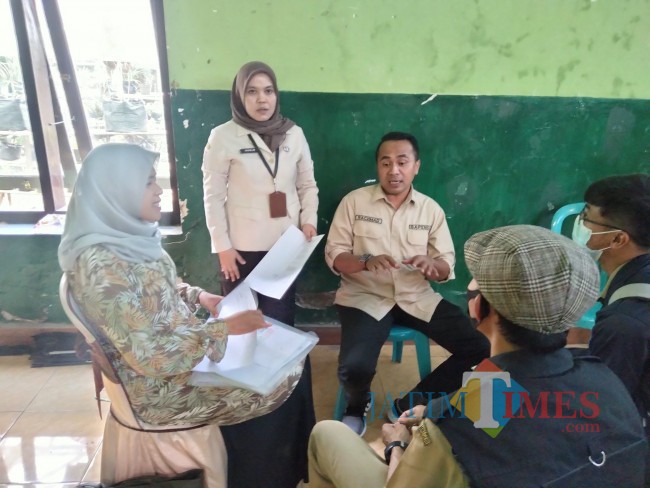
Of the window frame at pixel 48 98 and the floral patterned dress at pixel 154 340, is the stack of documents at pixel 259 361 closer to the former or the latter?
the floral patterned dress at pixel 154 340

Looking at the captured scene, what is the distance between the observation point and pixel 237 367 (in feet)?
4.27

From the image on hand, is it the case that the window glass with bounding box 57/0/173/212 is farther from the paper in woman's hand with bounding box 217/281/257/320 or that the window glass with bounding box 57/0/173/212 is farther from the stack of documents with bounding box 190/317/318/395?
the stack of documents with bounding box 190/317/318/395

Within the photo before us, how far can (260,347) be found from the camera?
141cm

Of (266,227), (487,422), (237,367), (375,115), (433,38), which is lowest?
(237,367)

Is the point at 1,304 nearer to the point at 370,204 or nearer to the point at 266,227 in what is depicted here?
the point at 266,227

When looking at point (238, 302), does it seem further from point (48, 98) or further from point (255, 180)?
point (48, 98)

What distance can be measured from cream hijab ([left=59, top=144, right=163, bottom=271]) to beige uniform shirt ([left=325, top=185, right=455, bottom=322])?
1.00 metres

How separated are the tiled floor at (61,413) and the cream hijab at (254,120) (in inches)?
48.9

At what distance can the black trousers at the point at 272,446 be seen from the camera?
52.6 inches

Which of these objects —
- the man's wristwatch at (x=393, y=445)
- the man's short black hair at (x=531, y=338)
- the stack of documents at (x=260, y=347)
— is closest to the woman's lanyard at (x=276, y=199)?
the stack of documents at (x=260, y=347)

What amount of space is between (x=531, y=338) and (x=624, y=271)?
694mm

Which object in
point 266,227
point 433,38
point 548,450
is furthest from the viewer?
point 433,38

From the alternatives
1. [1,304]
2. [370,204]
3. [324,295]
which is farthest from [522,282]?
[1,304]

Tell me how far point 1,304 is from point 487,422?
8.60ft
